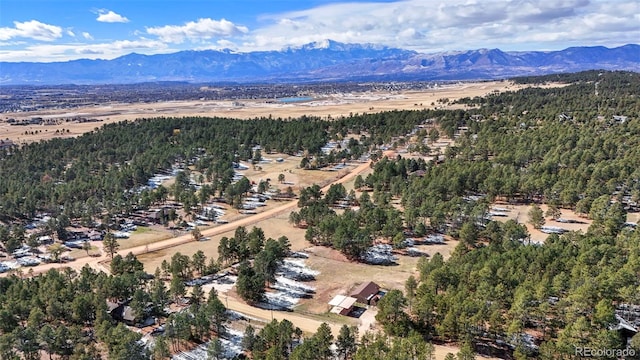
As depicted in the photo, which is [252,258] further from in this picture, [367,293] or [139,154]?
[139,154]

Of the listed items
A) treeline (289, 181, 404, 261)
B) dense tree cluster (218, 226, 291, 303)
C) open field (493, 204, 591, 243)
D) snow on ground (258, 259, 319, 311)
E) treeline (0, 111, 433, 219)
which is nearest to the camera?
dense tree cluster (218, 226, 291, 303)

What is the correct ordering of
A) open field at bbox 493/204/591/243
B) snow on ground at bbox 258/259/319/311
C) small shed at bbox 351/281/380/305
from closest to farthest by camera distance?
small shed at bbox 351/281/380/305
snow on ground at bbox 258/259/319/311
open field at bbox 493/204/591/243

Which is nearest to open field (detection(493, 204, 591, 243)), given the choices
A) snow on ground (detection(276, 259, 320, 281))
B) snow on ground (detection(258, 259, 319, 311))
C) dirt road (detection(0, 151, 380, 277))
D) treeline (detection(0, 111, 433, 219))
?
snow on ground (detection(276, 259, 320, 281))

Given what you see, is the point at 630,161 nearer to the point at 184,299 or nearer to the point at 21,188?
the point at 184,299

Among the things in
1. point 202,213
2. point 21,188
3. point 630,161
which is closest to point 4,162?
point 21,188

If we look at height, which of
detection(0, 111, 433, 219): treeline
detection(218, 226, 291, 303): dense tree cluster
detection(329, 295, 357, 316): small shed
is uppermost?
detection(0, 111, 433, 219): treeline

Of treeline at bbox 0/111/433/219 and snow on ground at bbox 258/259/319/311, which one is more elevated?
treeline at bbox 0/111/433/219

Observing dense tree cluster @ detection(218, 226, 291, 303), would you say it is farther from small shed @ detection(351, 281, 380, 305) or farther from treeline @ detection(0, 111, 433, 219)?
treeline @ detection(0, 111, 433, 219)

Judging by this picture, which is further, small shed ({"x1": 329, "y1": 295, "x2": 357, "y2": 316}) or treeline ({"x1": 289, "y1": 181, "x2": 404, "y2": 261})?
treeline ({"x1": 289, "y1": 181, "x2": 404, "y2": 261})
